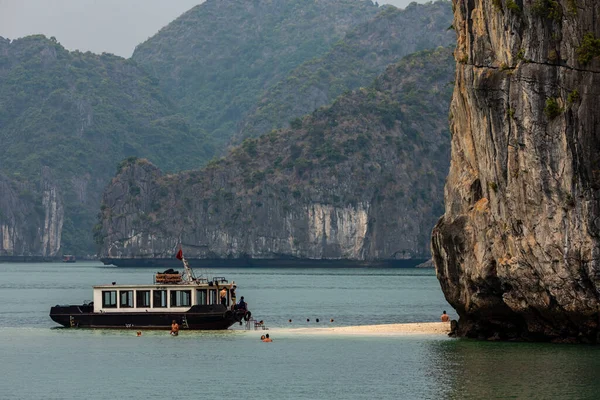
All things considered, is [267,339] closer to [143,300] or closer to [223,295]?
[223,295]

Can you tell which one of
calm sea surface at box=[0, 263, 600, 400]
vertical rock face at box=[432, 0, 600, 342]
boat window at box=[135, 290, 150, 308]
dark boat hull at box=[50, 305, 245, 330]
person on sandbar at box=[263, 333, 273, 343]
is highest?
vertical rock face at box=[432, 0, 600, 342]

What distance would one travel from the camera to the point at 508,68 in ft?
178

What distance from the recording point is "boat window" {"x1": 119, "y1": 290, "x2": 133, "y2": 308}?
68.5 m

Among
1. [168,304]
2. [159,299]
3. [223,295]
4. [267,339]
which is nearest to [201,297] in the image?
[223,295]

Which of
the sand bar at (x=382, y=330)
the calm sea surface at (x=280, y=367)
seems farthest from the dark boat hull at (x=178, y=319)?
the sand bar at (x=382, y=330)

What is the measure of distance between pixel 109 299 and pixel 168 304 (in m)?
3.86

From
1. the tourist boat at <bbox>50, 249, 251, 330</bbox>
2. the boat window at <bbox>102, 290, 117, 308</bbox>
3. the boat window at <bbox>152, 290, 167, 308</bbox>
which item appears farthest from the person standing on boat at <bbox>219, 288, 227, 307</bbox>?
the boat window at <bbox>102, 290, 117, 308</bbox>

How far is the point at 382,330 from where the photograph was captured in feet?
239

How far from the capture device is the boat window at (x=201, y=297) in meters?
67.7

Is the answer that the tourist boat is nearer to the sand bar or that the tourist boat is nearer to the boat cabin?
the boat cabin

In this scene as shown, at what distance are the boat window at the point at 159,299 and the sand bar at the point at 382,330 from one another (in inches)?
330

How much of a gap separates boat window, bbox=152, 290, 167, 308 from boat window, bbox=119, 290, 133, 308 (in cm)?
143

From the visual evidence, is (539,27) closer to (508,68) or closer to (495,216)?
(508,68)

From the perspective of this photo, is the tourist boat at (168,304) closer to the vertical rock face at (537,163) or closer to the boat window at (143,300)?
the boat window at (143,300)
